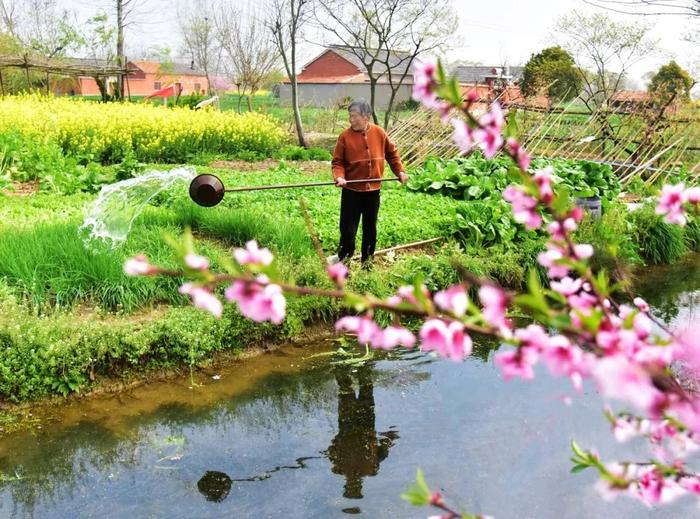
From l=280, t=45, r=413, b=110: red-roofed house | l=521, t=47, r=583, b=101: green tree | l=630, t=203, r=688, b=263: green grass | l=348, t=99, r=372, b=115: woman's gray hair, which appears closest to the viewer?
l=348, t=99, r=372, b=115: woman's gray hair

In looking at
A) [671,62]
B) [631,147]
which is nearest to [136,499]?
[631,147]

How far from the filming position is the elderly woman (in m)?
6.41

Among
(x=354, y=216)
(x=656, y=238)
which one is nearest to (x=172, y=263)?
(x=354, y=216)

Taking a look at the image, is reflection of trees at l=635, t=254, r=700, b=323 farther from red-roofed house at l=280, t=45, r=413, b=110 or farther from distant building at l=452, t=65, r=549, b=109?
red-roofed house at l=280, t=45, r=413, b=110

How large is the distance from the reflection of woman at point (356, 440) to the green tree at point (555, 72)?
20.1m

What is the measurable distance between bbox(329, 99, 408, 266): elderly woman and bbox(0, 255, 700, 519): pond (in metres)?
1.69

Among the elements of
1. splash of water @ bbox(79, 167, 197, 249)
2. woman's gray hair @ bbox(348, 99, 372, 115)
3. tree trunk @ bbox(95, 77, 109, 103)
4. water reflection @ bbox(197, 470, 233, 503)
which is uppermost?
tree trunk @ bbox(95, 77, 109, 103)

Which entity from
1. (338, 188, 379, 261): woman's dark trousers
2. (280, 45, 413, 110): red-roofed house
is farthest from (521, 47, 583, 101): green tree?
(338, 188, 379, 261): woman's dark trousers

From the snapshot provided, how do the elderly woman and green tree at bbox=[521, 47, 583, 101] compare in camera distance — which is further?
green tree at bbox=[521, 47, 583, 101]

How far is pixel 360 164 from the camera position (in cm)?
654

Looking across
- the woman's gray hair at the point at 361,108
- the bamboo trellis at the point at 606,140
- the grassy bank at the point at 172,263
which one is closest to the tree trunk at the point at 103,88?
the bamboo trellis at the point at 606,140

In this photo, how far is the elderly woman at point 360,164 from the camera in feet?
21.0

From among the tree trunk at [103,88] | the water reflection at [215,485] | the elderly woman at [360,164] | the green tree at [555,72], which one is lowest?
the water reflection at [215,485]

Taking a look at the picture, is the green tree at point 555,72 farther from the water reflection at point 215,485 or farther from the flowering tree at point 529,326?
the flowering tree at point 529,326
